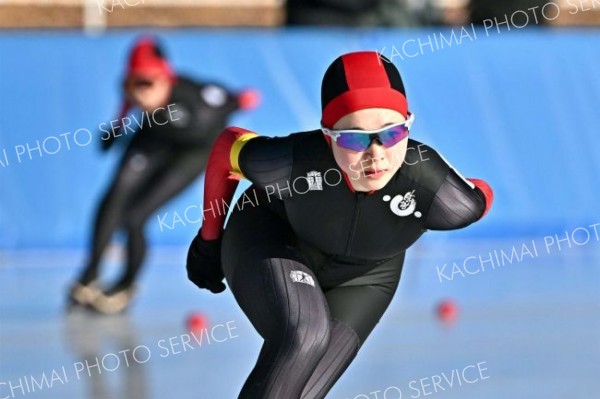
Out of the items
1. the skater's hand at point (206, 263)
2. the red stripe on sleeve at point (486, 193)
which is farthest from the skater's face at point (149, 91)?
the red stripe on sleeve at point (486, 193)

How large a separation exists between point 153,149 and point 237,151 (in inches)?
183

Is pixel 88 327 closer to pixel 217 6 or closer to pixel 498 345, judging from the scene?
pixel 498 345

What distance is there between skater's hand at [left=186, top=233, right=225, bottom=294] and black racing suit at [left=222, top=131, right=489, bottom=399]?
13 centimetres

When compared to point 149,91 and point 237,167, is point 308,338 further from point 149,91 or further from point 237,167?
point 149,91

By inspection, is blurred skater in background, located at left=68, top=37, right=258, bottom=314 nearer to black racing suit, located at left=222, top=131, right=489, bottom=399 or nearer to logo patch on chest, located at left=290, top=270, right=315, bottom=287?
black racing suit, located at left=222, top=131, right=489, bottom=399

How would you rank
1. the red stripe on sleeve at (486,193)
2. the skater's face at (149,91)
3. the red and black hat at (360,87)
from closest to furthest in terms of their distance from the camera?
the red and black hat at (360,87), the red stripe on sleeve at (486,193), the skater's face at (149,91)

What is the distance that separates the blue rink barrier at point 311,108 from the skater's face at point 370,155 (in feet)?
21.6

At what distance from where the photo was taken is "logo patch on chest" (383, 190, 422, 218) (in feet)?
12.7

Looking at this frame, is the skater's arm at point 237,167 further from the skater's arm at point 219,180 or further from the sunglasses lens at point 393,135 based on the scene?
Result: the sunglasses lens at point 393,135

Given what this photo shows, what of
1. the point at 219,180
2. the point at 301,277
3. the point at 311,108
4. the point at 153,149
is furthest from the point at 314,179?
the point at 311,108

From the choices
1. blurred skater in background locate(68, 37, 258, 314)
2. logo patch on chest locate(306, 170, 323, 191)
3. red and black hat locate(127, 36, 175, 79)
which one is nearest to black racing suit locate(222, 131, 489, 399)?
logo patch on chest locate(306, 170, 323, 191)

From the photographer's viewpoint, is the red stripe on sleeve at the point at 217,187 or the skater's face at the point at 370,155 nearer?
the skater's face at the point at 370,155

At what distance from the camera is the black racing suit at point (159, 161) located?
848cm

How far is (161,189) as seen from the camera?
8.54 m
